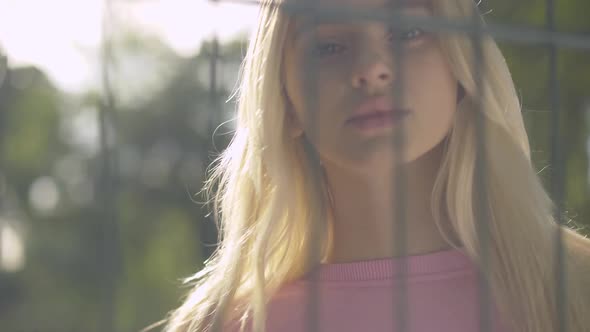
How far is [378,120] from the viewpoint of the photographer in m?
0.83

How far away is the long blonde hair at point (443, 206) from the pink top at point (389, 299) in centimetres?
3

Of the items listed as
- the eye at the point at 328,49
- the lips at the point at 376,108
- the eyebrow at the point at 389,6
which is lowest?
the lips at the point at 376,108

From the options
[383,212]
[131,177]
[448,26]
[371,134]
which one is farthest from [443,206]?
[131,177]

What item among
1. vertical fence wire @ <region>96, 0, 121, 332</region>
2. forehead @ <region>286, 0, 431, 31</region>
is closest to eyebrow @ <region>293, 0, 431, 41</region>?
forehead @ <region>286, 0, 431, 31</region>

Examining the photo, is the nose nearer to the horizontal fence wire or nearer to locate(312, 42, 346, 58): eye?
locate(312, 42, 346, 58): eye

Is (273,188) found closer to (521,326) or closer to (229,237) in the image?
(229,237)

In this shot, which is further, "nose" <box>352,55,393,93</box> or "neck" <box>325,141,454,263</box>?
"neck" <box>325,141,454,263</box>

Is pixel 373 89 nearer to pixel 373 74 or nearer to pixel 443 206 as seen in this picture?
pixel 373 74

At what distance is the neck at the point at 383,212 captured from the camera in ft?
3.12

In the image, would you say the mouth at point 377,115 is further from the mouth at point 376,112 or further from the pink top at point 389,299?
the pink top at point 389,299

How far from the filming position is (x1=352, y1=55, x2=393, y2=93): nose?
2.62 feet

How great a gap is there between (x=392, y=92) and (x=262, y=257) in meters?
0.26

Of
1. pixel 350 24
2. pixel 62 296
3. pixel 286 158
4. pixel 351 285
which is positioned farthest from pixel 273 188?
pixel 62 296

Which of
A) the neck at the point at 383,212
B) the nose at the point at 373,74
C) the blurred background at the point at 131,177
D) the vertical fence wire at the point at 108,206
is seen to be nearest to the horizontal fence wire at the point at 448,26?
the vertical fence wire at the point at 108,206
